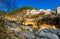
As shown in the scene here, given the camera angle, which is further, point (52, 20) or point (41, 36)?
point (52, 20)

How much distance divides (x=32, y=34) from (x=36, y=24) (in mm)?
4661

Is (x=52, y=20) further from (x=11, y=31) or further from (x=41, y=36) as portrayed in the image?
(x=11, y=31)

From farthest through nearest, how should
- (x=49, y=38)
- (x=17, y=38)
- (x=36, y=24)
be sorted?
(x=36, y=24), (x=49, y=38), (x=17, y=38)

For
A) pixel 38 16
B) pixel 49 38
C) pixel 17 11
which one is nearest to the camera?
pixel 49 38

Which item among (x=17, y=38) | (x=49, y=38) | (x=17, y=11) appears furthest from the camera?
(x=17, y=11)

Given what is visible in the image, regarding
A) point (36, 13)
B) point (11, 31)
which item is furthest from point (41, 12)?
point (11, 31)

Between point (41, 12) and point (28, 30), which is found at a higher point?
point (41, 12)

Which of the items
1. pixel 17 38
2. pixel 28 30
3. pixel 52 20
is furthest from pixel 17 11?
pixel 17 38

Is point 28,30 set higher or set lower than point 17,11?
lower

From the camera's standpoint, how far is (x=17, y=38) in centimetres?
1318

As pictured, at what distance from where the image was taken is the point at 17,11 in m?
27.8

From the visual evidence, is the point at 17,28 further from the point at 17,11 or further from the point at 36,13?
the point at 17,11

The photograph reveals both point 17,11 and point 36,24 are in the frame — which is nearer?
point 36,24

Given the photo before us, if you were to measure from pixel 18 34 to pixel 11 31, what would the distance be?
0.50 m
